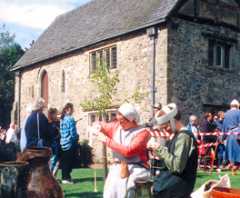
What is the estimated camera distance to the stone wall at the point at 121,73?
1848 cm

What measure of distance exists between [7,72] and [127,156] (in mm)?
41628

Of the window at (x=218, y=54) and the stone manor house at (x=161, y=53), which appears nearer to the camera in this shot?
the stone manor house at (x=161, y=53)

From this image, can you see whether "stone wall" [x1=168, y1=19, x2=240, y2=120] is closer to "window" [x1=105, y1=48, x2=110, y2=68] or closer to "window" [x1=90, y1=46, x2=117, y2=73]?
"window" [x1=90, y1=46, x2=117, y2=73]

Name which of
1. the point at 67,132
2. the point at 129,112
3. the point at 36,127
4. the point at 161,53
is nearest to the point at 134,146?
the point at 129,112

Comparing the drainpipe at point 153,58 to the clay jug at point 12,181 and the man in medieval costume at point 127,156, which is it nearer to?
the clay jug at point 12,181

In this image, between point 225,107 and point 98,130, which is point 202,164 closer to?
point 225,107

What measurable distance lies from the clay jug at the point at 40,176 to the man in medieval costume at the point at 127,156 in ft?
4.62

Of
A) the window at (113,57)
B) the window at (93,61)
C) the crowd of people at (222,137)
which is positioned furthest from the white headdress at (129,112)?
the window at (93,61)

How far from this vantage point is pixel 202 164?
15.0 meters

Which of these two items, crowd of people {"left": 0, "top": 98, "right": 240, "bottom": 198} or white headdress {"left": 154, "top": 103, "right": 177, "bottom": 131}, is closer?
crowd of people {"left": 0, "top": 98, "right": 240, "bottom": 198}

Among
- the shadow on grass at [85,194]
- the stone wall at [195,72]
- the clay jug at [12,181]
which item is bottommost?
the shadow on grass at [85,194]

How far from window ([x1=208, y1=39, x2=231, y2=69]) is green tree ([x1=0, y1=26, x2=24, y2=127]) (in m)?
25.1

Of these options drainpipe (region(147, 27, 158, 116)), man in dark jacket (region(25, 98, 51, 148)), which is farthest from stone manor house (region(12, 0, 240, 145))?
man in dark jacket (region(25, 98, 51, 148))

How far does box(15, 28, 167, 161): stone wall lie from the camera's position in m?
18.5
